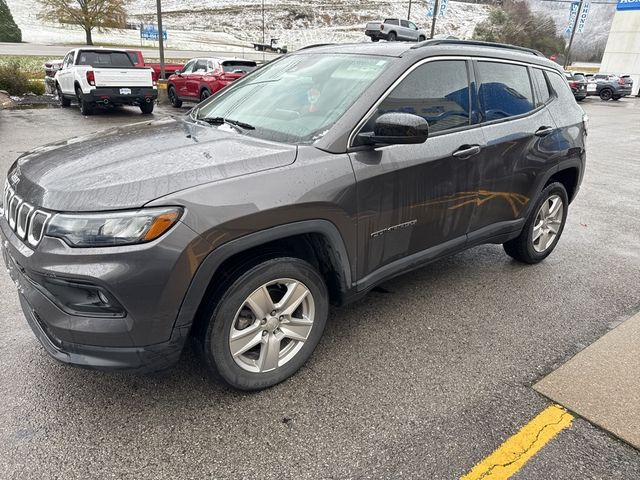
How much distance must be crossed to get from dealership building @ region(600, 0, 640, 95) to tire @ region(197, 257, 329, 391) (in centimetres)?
4430

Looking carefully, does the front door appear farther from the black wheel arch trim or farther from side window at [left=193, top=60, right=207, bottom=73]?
side window at [left=193, top=60, right=207, bottom=73]

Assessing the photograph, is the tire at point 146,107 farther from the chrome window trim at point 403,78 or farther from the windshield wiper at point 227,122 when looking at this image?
the chrome window trim at point 403,78

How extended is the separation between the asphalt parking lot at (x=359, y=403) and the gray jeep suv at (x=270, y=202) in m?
0.31

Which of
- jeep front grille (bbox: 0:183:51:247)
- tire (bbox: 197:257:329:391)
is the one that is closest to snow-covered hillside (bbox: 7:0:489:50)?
jeep front grille (bbox: 0:183:51:247)

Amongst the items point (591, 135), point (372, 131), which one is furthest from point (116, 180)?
point (591, 135)

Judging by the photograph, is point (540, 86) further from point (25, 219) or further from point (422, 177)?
point (25, 219)

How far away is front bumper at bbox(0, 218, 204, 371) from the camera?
1.99 m

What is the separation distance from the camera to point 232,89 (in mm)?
3666

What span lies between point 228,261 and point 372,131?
110cm

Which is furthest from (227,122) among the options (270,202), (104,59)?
(104,59)

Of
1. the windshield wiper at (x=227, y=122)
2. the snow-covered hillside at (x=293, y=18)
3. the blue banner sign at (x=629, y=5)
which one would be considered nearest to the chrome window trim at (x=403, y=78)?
the windshield wiper at (x=227, y=122)

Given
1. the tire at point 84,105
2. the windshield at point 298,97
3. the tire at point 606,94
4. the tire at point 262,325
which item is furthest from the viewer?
the tire at point 606,94

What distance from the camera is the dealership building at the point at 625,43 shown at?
3891 centimetres

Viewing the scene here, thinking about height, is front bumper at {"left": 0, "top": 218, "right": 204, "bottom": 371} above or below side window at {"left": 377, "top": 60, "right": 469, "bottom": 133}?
below
